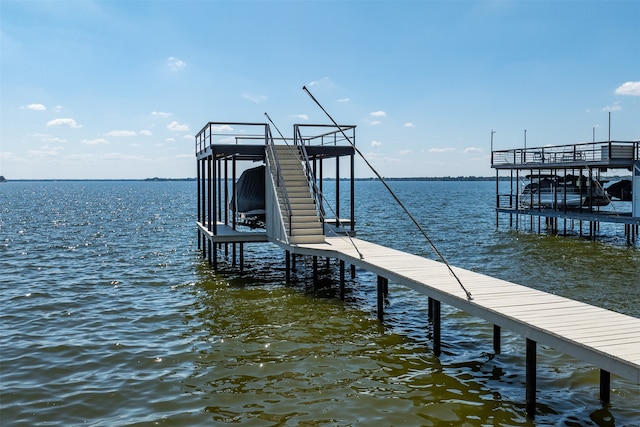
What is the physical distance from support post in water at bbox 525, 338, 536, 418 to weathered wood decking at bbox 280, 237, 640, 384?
226mm

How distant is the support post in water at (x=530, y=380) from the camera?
369 inches

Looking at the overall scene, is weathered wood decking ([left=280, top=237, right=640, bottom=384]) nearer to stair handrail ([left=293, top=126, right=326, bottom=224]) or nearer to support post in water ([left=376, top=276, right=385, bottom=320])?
support post in water ([left=376, top=276, right=385, bottom=320])

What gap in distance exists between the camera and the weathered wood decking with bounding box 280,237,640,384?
318 inches

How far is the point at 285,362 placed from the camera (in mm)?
12188

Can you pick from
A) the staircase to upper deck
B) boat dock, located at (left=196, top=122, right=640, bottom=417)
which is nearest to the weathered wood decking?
boat dock, located at (left=196, top=122, right=640, bottom=417)

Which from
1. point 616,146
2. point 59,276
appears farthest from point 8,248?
point 616,146

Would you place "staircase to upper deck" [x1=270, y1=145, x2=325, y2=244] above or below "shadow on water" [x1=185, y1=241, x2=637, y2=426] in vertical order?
above

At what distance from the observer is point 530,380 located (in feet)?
31.2

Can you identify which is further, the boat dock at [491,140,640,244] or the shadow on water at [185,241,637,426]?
the boat dock at [491,140,640,244]

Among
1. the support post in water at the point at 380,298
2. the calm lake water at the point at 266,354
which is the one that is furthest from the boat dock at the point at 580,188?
the support post in water at the point at 380,298

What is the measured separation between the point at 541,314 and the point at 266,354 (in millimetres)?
5580

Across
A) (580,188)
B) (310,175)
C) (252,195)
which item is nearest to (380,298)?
(310,175)

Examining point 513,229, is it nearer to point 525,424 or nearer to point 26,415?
point 525,424

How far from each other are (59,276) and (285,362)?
13.5 meters
